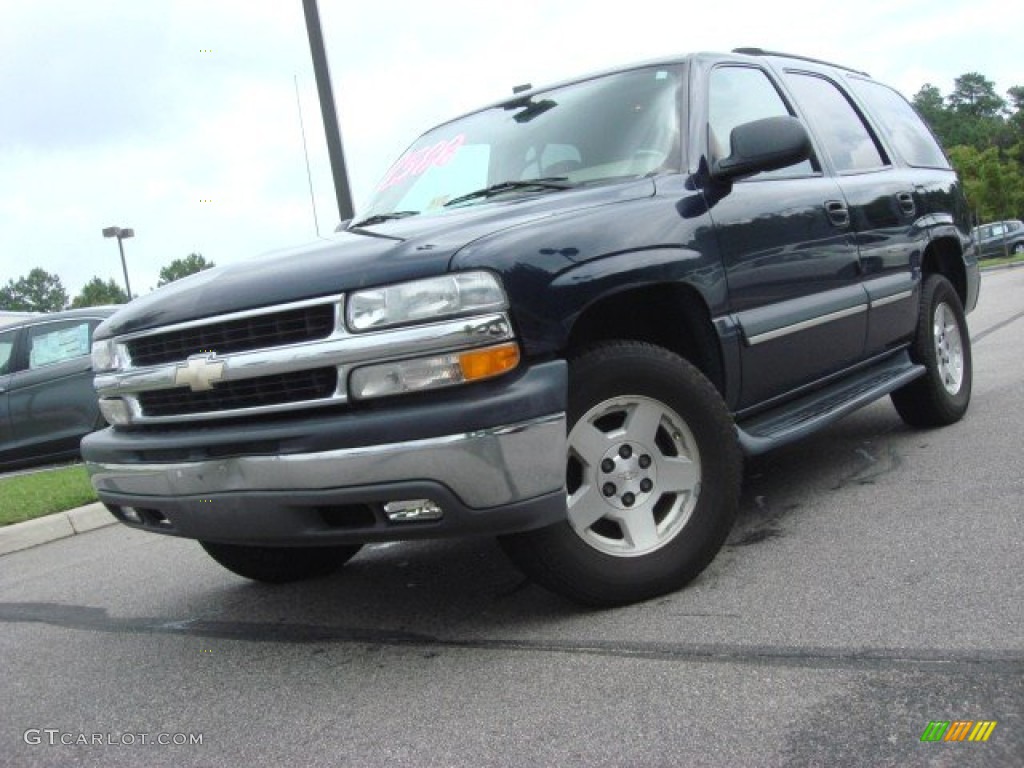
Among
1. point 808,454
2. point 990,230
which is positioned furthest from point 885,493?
point 990,230

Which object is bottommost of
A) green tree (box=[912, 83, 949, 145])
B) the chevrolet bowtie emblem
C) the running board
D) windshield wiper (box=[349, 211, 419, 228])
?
the running board

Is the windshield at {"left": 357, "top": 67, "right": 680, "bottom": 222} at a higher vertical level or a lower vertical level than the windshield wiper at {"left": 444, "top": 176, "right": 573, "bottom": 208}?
higher

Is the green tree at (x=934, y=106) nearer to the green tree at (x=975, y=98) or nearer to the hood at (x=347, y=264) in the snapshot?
the green tree at (x=975, y=98)

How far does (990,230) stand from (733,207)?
4121 centimetres

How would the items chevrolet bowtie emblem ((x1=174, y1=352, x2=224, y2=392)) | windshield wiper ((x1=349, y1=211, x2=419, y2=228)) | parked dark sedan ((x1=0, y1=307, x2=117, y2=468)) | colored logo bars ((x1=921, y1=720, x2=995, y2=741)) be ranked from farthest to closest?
parked dark sedan ((x1=0, y1=307, x2=117, y2=468)) < windshield wiper ((x1=349, y1=211, x2=419, y2=228)) < chevrolet bowtie emblem ((x1=174, y1=352, x2=224, y2=392)) < colored logo bars ((x1=921, y1=720, x2=995, y2=741))

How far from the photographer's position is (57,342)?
9.10 metres

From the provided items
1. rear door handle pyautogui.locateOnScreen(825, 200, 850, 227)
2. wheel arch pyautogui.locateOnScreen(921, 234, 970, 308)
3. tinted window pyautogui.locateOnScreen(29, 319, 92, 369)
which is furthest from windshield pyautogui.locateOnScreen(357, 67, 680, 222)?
tinted window pyautogui.locateOnScreen(29, 319, 92, 369)

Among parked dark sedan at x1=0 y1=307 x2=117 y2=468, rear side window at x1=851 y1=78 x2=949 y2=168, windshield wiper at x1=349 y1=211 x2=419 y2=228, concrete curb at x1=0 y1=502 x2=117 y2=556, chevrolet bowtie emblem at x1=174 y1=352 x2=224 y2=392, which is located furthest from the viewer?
parked dark sedan at x1=0 y1=307 x2=117 y2=468

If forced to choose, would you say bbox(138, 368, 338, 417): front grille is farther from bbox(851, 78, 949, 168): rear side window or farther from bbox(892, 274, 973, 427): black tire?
bbox(851, 78, 949, 168): rear side window

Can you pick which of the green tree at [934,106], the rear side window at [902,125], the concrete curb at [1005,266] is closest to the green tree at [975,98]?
the green tree at [934,106]

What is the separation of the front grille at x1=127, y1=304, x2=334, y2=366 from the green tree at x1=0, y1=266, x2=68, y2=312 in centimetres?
11734

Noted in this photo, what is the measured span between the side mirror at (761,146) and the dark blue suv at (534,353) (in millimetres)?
11

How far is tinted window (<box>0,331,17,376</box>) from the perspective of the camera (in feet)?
30.0

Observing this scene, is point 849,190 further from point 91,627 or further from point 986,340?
point 986,340
